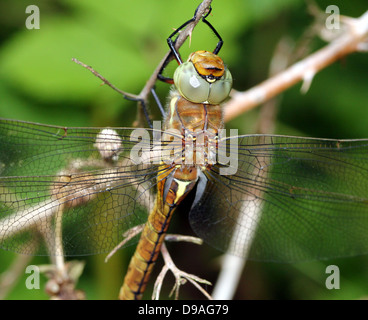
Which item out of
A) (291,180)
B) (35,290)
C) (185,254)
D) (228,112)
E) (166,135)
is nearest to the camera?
(166,135)

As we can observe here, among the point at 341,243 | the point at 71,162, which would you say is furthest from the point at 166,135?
the point at 341,243

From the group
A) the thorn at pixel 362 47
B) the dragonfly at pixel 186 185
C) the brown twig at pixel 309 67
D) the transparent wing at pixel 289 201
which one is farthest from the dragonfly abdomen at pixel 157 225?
the thorn at pixel 362 47

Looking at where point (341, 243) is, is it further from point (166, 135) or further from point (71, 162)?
point (71, 162)

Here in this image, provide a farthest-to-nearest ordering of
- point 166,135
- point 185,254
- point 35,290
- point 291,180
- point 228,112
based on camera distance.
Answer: point 185,254
point 35,290
point 228,112
point 291,180
point 166,135

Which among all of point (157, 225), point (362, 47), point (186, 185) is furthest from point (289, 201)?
point (362, 47)

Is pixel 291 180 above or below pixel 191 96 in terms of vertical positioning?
below

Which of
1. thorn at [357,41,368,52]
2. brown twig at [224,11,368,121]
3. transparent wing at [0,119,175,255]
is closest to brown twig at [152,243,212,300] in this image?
transparent wing at [0,119,175,255]

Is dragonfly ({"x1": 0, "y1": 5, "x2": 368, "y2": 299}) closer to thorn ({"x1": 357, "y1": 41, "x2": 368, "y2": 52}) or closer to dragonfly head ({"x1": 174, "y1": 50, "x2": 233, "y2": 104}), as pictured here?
dragonfly head ({"x1": 174, "y1": 50, "x2": 233, "y2": 104})

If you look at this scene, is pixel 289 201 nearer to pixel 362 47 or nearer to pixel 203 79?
pixel 203 79
